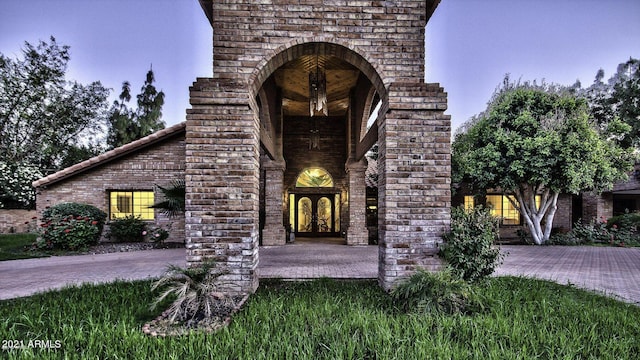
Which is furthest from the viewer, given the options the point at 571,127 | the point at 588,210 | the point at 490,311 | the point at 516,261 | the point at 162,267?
the point at 588,210

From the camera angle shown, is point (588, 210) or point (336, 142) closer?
point (336, 142)

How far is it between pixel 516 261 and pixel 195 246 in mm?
7536

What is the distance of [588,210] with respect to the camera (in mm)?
13719

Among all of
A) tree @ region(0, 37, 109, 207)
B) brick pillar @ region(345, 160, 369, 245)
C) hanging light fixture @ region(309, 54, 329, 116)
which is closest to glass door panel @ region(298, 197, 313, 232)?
brick pillar @ region(345, 160, 369, 245)

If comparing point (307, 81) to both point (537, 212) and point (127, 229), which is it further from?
point (537, 212)

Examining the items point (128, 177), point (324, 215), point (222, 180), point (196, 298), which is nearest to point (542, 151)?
point (324, 215)

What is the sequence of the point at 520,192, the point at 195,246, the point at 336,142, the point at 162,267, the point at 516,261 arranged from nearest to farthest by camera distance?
the point at 195,246
the point at 162,267
the point at 516,261
the point at 520,192
the point at 336,142

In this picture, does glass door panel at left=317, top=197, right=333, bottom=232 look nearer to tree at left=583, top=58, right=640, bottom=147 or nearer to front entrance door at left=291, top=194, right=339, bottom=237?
front entrance door at left=291, top=194, right=339, bottom=237

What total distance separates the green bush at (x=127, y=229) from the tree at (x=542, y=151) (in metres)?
12.3

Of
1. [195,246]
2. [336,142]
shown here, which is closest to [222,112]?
[195,246]

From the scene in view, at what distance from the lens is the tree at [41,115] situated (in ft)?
44.6

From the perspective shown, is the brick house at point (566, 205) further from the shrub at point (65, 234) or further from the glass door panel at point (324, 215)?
the shrub at point (65, 234)

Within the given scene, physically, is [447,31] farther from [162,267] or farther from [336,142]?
[162,267]

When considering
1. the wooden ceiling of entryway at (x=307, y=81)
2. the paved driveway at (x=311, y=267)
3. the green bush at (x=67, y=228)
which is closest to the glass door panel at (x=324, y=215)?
the wooden ceiling of entryway at (x=307, y=81)
